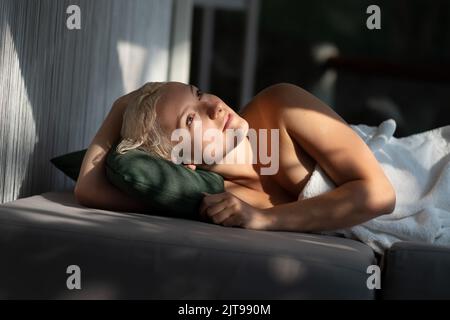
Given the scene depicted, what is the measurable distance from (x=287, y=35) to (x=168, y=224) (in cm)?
A: 510

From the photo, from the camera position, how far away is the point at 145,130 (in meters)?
1.96

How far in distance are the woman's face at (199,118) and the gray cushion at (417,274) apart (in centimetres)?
52

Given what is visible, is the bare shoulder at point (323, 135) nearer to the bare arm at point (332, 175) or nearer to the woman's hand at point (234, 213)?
the bare arm at point (332, 175)

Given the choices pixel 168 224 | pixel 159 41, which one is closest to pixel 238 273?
pixel 168 224

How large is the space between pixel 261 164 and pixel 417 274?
61cm

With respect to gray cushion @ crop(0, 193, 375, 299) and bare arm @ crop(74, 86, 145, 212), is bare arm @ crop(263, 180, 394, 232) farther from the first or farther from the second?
bare arm @ crop(74, 86, 145, 212)

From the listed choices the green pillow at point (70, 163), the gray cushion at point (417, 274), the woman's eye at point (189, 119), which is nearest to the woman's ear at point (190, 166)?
the woman's eye at point (189, 119)

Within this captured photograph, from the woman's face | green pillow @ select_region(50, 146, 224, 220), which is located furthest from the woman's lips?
green pillow @ select_region(50, 146, 224, 220)

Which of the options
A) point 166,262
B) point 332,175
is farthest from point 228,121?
point 166,262

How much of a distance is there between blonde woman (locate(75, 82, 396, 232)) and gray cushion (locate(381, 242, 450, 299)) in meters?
0.21

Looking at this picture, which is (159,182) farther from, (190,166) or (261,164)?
(261,164)

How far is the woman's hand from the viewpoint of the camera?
6.05ft
